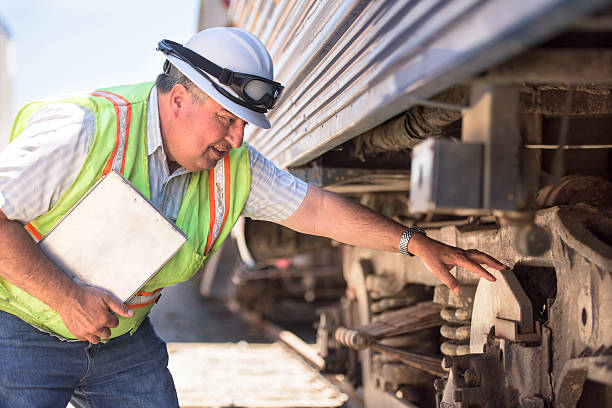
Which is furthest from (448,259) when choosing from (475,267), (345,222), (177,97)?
(177,97)

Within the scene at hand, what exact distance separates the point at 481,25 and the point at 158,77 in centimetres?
161

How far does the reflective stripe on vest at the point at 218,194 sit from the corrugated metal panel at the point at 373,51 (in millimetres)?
351

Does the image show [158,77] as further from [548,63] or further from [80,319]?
[548,63]

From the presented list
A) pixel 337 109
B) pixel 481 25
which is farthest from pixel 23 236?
pixel 481 25

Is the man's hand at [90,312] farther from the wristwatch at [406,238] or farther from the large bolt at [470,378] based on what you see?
the large bolt at [470,378]

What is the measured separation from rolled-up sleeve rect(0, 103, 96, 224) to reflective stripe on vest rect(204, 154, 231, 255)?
0.54 metres

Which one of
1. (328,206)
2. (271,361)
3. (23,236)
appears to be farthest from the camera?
(271,361)

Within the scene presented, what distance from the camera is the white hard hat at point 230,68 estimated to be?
2275 millimetres

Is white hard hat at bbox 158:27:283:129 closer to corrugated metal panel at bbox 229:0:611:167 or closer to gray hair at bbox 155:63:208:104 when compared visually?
gray hair at bbox 155:63:208:104

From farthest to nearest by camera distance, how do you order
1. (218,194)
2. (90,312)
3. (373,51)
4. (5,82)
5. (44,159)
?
(5,82) < (218,194) < (90,312) < (44,159) < (373,51)

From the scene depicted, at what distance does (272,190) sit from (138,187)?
54cm

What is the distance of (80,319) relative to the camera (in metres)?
2.16

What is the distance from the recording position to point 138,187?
234cm

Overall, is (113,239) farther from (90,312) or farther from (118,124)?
(118,124)
